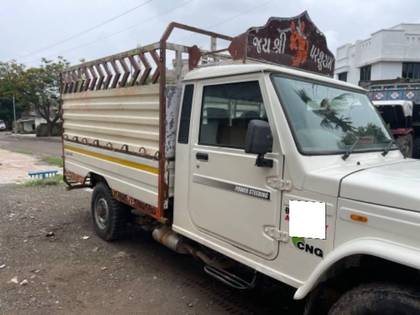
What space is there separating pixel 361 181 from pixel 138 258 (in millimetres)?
3244

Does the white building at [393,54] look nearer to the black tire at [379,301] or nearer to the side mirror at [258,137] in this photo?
the side mirror at [258,137]

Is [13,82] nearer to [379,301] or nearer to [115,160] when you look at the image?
[115,160]

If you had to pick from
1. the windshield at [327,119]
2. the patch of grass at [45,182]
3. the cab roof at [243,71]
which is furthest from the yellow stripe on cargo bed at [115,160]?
the patch of grass at [45,182]

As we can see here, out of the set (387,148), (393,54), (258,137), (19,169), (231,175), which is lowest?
(19,169)

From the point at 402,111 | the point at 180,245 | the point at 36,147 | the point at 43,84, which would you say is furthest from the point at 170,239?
the point at 43,84

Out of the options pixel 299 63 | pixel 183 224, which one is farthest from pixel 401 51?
pixel 183 224

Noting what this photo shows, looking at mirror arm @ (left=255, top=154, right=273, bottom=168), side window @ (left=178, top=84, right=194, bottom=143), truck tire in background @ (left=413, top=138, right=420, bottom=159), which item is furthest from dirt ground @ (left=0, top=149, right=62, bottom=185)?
truck tire in background @ (left=413, top=138, right=420, bottom=159)

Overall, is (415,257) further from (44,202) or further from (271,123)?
(44,202)

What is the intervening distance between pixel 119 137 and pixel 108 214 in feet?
3.82

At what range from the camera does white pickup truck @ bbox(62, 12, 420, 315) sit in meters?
2.21

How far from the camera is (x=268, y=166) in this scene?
2709 millimetres

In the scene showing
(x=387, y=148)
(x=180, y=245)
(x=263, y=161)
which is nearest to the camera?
(x=263, y=161)

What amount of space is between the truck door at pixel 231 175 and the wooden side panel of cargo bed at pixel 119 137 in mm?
638

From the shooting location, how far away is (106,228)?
517 cm
